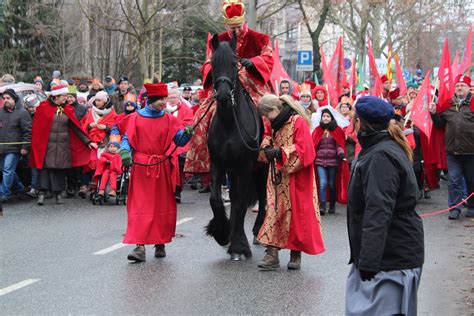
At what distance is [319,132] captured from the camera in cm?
1572

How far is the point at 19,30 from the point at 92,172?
95.6ft

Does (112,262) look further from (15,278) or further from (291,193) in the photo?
(291,193)

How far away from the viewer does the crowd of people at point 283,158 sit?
19.0 feet

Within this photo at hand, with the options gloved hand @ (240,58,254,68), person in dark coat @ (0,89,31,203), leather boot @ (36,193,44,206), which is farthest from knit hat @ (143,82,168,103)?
person in dark coat @ (0,89,31,203)

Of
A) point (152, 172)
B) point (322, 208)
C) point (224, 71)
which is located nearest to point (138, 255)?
point (152, 172)

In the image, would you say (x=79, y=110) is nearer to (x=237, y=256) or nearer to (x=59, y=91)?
(x=59, y=91)

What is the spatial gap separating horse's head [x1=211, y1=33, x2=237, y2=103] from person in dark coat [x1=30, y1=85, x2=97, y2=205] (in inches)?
277

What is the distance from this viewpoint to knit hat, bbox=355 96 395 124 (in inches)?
236

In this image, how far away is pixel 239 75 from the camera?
1141cm

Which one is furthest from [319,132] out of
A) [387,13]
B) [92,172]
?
[387,13]

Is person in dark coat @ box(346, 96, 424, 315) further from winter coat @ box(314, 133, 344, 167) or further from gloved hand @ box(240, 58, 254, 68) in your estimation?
winter coat @ box(314, 133, 344, 167)

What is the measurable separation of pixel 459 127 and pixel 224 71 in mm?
5829

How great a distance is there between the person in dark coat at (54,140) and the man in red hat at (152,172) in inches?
244

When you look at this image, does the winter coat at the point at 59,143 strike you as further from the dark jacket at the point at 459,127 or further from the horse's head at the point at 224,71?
the horse's head at the point at 224,71
